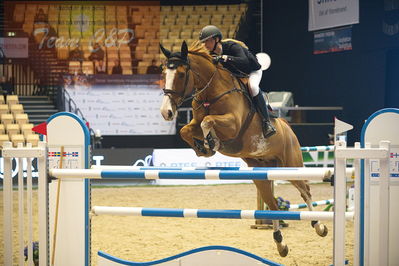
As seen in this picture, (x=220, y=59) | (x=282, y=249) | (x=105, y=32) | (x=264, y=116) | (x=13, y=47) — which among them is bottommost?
(x=282, y=249)

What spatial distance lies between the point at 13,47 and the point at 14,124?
8.11 ft

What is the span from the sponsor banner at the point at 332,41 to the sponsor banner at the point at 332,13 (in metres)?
0.17

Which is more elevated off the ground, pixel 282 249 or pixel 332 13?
pixel 332 13

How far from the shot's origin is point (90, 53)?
13.1 metres

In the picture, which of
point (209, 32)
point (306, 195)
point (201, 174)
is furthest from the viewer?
point (306, 195)

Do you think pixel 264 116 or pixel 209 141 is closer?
pixel 209 141

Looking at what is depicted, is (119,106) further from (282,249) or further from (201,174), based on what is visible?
(201,174)

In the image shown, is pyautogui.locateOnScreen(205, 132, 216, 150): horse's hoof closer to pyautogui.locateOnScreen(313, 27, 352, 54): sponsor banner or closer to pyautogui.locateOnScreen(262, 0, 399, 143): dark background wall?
pyautogui.locateOnScreen(262, 0, 399, 143): dark background wall

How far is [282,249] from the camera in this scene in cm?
420

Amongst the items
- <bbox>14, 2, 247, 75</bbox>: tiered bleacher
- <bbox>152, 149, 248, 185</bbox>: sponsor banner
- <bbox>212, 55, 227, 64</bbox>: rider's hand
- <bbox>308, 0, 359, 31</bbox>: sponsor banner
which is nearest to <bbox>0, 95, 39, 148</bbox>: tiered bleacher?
<bbox>14, 2, 247, 75</bbox>: tiered bleacher

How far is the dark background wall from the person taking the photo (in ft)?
36.5

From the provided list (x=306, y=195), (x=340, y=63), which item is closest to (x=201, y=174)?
(x=306, y=195)

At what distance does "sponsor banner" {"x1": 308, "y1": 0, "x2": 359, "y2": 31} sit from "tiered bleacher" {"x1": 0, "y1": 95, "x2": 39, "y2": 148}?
681 centimetres

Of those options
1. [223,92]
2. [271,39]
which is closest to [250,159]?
[223,92]
